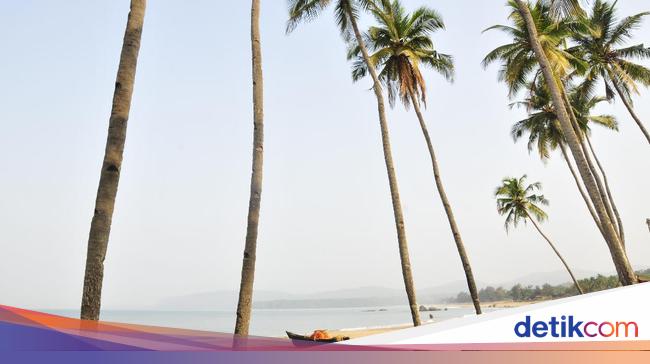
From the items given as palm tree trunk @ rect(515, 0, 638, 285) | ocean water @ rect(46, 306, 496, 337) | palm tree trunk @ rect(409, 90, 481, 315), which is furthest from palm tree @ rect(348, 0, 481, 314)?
ocean water @ rect(46, 306, 496, 337)

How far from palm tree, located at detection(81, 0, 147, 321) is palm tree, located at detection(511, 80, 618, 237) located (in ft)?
76.8

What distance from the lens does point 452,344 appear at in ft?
15.7

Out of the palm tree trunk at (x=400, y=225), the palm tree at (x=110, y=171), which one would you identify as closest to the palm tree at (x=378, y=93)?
the palm tree trunk at (x=400, y=225)

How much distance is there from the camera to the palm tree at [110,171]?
17.0 feet

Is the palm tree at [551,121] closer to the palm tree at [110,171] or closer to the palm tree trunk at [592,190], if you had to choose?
the palm tree trunk at [592,190]

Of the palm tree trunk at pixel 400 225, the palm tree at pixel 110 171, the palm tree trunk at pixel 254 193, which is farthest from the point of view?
the palm tree trunk at pixel 400 225

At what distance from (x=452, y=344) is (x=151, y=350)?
9.06 feet

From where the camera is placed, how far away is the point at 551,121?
26.7 m

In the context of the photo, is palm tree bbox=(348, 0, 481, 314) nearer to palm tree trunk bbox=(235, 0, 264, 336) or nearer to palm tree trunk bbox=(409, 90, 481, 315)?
palm tree trunk bbox=(409, 90, 481, 315)

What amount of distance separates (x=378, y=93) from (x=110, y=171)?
38.0 ft

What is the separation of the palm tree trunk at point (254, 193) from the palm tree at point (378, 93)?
6.22 meters

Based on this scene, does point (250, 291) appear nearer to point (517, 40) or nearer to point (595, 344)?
point (595, 344)

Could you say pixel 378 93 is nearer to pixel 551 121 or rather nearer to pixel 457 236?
pixel 457 236

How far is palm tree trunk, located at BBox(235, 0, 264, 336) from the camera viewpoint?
8672 mm
